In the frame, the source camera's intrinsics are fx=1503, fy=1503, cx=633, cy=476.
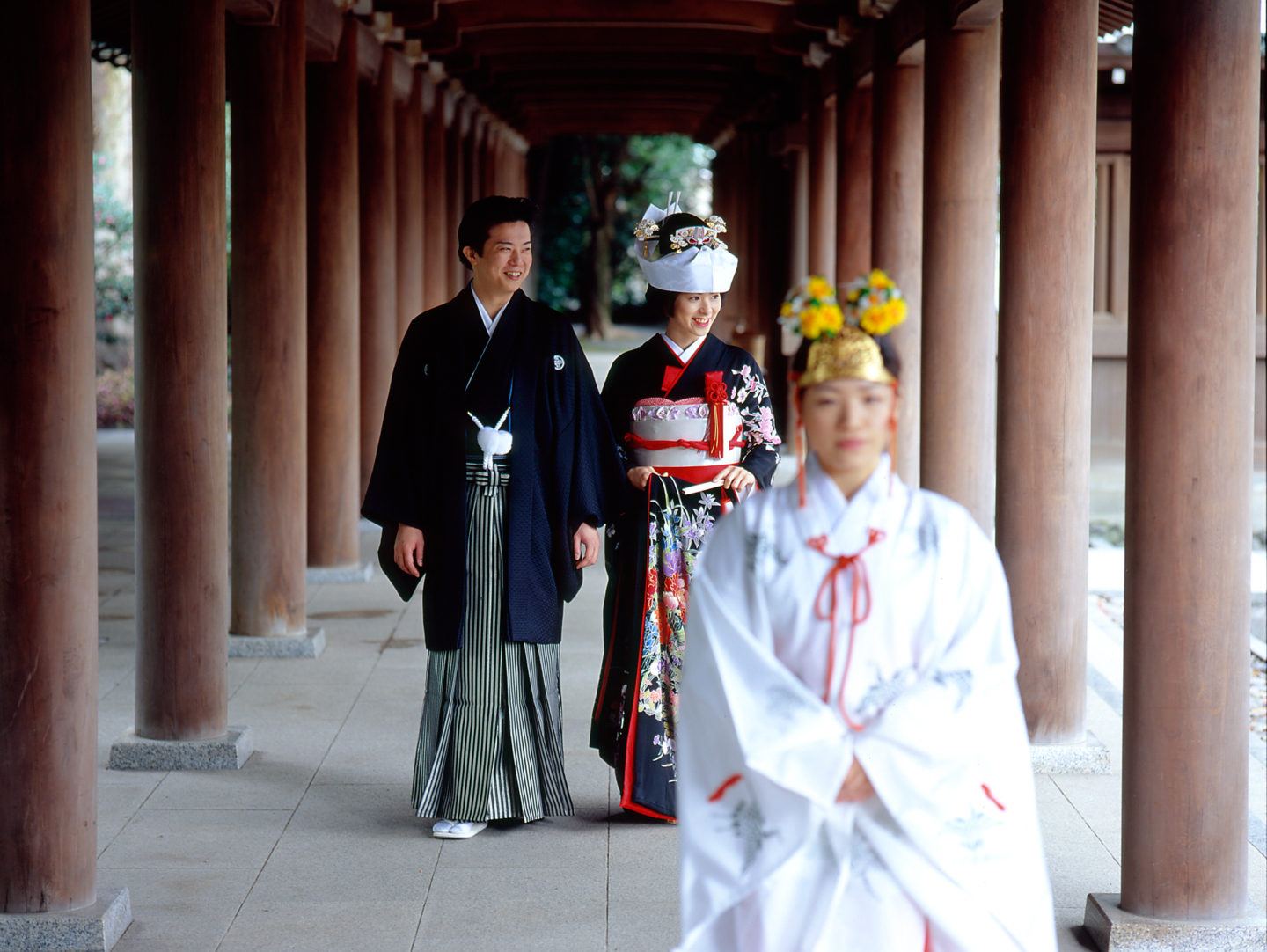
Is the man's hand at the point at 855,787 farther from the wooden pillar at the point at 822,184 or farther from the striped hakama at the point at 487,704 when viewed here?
the wooden pillar at the point at 822,184

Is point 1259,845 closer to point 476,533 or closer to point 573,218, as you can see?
point 476,533

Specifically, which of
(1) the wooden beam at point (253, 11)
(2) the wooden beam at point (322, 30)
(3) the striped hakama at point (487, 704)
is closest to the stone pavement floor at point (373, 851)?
(3) the striped hakama at point (487, 704)

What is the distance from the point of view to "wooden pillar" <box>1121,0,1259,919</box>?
135 inches

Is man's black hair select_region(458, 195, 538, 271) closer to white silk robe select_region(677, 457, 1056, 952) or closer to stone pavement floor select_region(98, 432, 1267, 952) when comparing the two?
stone pavement floor select_region(98, 432, 1267, 952)

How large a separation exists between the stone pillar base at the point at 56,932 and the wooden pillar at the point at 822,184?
27.3 feet

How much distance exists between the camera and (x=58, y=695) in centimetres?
350

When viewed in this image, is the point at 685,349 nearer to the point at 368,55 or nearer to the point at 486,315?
the point at 486,315

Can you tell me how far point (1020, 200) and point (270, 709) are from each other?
340 cm

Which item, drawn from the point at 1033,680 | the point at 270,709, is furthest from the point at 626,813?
the point at 270,709

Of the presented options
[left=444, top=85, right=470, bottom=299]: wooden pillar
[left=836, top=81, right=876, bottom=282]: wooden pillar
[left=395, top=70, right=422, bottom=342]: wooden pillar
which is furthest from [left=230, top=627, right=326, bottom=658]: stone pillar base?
[left=444, top=85, right=470, bottom=299]: wooden pillar

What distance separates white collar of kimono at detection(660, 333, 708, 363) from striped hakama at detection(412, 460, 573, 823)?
61 cm

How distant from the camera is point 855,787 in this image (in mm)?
2408

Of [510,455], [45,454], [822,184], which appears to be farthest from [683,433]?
[822,184]

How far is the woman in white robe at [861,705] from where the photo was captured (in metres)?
2.38
